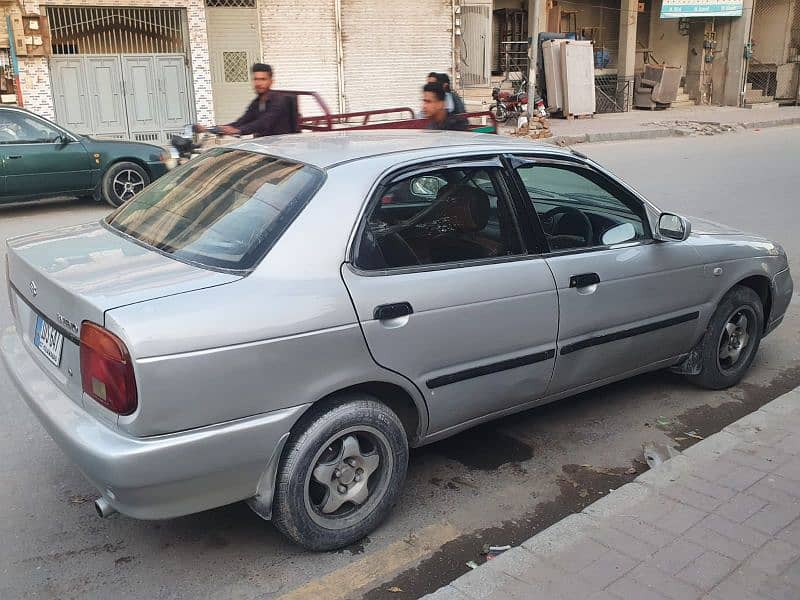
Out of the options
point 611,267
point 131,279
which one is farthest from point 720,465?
point 131,279

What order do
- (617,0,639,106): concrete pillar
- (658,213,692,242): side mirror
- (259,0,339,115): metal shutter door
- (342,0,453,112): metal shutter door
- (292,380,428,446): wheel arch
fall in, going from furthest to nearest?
(617,0,639,106): concrete pillar, (342,0,453,112): metal shutter door, (259,0,339,115): metal shutter door, (658,213,692,242): side mirror, (292,380,428,446): wheel arch

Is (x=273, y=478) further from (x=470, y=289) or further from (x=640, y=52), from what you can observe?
(x=640, y=52)

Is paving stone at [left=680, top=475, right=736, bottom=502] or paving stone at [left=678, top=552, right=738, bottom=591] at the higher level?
paving stone at [left=678, top=552, right=738, bottom=591]

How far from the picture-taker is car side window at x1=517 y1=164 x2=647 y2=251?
3990mm

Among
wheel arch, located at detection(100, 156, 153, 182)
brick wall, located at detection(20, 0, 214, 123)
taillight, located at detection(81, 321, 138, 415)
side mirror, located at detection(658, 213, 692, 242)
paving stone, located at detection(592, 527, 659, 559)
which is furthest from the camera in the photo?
brick wall, located at detection(20, 0, 214, 123)

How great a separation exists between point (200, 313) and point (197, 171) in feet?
4.39

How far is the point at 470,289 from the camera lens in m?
3.42

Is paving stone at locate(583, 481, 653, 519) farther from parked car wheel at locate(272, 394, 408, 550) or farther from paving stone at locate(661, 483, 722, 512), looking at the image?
parked car wheel at locate(272, 394, 408, 550)

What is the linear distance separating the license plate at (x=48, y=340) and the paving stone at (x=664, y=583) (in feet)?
7.54

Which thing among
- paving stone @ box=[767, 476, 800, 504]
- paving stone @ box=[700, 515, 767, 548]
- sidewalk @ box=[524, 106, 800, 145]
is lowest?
paving stone @ box=[767, 476, 800, 504]

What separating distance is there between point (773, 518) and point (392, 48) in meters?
19.2

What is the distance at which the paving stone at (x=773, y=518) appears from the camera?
313 centimetres

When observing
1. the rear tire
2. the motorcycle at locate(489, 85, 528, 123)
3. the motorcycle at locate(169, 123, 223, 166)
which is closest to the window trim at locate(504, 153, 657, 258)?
the motorcycle at locate(169, 123, 223, 166)

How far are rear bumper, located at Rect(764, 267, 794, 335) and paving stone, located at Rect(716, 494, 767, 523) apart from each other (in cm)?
194
